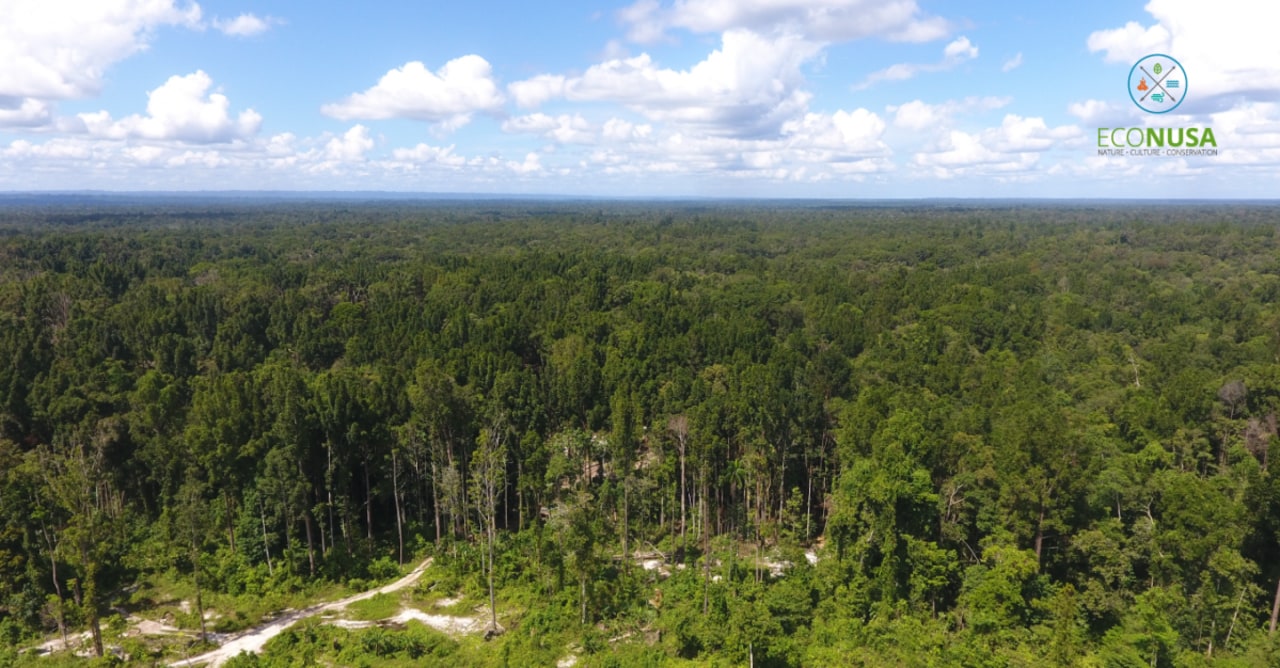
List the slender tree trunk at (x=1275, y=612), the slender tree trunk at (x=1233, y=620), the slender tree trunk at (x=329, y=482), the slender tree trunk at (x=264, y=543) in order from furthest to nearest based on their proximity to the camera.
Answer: the slender tree trunk at (x=329, y=482) < the slender tree trunk at (x=264, y=543) < the slender tree trunk at (x=1275, y=612) < the slender tree trunk at (x=1233, y=620)

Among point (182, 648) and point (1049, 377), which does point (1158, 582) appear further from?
point (182, 648)

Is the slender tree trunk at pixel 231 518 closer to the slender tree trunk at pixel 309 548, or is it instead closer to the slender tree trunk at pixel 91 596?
the slender tree trunk at pixel 309 548

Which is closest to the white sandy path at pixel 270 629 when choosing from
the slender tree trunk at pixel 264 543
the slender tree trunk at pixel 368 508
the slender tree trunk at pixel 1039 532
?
the slender tree trunk at pixel 264 543

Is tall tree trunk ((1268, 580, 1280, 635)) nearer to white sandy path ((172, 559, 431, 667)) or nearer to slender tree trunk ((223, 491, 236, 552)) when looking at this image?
white sandy path ((172, 559, 431, 667))

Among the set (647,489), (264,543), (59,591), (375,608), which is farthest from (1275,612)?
(59,591)

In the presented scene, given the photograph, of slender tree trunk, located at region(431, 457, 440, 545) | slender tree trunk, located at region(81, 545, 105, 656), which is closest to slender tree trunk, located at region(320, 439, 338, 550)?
slender tree trunk, located at region(431, 457, 440, 545)

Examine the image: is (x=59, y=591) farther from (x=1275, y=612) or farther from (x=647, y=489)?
(x=1275, y=612)
